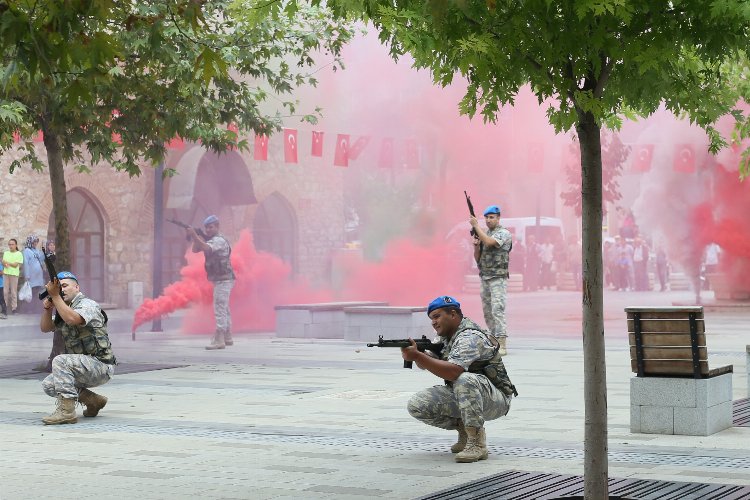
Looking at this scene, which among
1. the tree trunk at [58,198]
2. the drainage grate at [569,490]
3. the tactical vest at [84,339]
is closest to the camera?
the drainage grate at [569,490]

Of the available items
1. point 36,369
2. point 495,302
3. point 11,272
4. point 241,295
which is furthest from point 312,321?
point 11,272

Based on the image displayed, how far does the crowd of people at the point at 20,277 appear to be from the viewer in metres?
26.0

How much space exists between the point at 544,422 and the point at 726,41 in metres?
4.62

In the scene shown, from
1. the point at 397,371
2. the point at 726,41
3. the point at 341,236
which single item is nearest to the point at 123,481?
the point at 726,41

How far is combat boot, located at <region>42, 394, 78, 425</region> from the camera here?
1008 cm

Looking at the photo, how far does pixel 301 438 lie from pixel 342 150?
84.1 ft

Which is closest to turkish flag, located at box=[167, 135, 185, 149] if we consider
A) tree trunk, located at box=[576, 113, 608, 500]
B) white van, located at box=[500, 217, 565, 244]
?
tree trunk, located at box=[576, 113, 608, 500]

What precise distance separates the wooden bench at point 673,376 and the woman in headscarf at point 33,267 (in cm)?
1911

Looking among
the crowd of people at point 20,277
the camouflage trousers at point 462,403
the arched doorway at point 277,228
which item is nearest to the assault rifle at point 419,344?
the camouflage trousers at point 462,403

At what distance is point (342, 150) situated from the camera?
34.5 m

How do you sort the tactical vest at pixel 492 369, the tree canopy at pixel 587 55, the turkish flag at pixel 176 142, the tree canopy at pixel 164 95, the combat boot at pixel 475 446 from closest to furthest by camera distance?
the tree canopy at pixel 587 55 → the combat boot at pixel 475 446 → the tactical vest at pixel 492 369 → the tree canopy at pixel 164 95 → the turkish flag at pixel 176 142

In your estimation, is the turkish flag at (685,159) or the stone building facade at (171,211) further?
the turkish flag at (685,159)

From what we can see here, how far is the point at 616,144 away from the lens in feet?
158

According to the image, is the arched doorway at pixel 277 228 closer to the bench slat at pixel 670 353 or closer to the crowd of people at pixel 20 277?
the crowd of people at pixel 20 277
